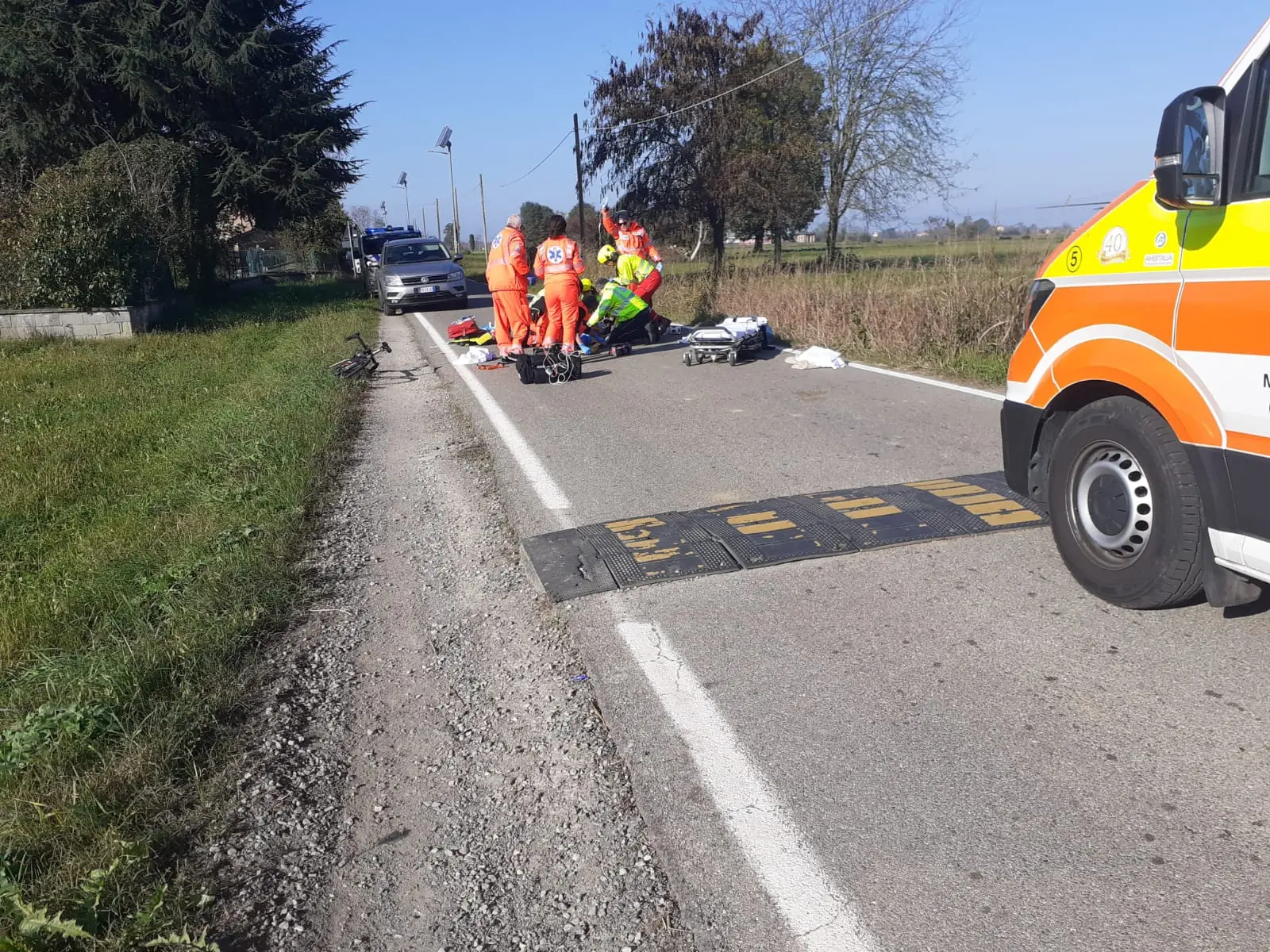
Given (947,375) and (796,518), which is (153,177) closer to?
(947,375)

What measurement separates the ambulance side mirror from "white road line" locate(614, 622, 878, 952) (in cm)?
251

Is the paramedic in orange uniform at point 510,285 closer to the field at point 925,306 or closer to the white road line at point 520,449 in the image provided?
the white road line at point 520,449

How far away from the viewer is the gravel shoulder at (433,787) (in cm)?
264

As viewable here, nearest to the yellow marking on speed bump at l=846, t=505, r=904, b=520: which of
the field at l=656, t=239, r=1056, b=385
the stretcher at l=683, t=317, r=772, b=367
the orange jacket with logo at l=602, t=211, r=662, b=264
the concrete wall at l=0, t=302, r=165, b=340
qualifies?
the field at l=656, t=239, r=1056, b=385

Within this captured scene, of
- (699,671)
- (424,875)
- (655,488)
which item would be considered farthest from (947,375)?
(424,875)

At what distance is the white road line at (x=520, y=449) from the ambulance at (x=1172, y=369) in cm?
302

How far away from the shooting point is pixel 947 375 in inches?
430

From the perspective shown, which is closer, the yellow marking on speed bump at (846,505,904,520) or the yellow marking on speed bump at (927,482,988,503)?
the yellow marking on speed bump at (846,505,904,520)

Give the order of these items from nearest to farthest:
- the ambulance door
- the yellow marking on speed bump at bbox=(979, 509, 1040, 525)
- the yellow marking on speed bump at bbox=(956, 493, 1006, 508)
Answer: the ambulance door → the yellow marking on speed bump at bbox=(979, 509, 1040, 525) → the yellow marking on speed bump at bbox=(956, 493, 1006, 508)

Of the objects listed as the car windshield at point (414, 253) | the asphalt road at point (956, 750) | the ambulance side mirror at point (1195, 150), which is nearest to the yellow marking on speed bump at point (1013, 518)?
the asphalt road at point (956, 750)

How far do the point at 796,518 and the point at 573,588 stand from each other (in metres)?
1.54

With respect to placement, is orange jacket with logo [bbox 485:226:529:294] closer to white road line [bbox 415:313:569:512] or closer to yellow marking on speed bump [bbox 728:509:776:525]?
white road line [bbox 415:313:569:512]

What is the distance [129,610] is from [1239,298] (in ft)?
16.1

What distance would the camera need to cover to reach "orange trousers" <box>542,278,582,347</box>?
1156cm
